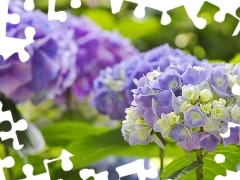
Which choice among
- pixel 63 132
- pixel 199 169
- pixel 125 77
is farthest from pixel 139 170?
pixel 63 132

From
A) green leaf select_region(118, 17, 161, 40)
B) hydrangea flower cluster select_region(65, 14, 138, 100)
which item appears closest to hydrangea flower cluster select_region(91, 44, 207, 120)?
hydrangea flower cluster select_region(65, 14, 138, 100)

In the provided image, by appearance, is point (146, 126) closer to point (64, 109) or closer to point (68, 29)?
point (68, 29)

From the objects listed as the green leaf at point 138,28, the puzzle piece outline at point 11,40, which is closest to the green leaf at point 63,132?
the puzzle piece outline at point 11,40

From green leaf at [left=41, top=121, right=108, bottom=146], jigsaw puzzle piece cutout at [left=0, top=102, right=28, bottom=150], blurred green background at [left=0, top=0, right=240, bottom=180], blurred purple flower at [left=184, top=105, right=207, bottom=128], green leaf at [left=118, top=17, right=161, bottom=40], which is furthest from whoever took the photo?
green leaf at [left=118, top=17, right=161, bottom=40]

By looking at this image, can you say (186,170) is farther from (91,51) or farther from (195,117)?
(91,51)

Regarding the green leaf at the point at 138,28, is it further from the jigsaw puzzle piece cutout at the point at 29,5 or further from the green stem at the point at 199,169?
the green stem at the point at 199,169

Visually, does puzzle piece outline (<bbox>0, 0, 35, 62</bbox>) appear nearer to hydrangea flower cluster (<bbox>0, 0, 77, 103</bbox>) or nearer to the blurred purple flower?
hydrangea flower cluster (<bbox>0, 0, 77, 103</bbox>)

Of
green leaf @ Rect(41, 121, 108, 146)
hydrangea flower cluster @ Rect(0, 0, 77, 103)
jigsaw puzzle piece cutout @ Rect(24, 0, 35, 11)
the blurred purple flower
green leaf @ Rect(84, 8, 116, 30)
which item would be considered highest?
green leaf @ Rect(84, 8, 116, 30)
